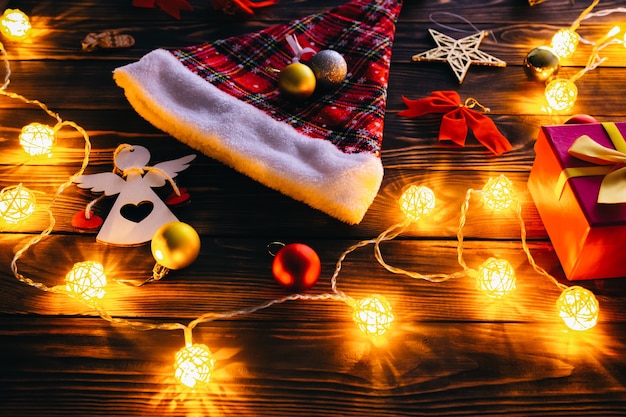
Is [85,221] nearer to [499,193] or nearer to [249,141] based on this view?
[249,141]

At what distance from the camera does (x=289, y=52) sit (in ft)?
3.92

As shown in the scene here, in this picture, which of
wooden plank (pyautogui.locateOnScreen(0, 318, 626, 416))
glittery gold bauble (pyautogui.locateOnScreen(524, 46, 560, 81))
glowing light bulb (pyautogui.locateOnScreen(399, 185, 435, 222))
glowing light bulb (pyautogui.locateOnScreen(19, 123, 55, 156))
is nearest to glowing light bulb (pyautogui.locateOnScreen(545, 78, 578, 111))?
glittery gold bauble (pyautogui.locateOnScreen(524, 46, 560, 81))

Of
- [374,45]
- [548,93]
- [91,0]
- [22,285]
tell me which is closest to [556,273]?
[548,93]

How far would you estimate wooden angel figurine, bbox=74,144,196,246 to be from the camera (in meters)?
0.96

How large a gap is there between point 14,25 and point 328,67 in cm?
72

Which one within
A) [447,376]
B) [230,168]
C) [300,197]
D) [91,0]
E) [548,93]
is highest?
[91,0]

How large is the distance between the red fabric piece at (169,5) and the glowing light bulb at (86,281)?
71cm

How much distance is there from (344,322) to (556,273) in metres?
0.36

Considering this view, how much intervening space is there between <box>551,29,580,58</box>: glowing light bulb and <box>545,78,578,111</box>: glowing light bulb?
13cm

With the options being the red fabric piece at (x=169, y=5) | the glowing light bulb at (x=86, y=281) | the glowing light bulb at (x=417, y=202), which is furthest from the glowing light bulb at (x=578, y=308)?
the red fabric piece at (x=169, y=5)

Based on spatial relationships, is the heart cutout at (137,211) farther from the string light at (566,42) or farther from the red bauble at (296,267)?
the string light at (566,42)

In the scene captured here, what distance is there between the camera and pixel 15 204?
3.17 feet

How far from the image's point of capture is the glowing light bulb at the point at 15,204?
3.16 ft

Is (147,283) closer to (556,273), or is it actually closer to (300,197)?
(300,197)
